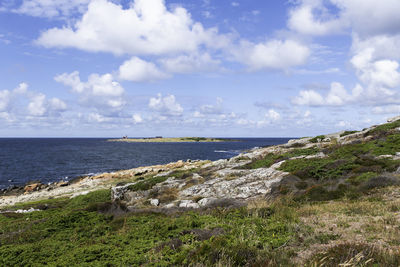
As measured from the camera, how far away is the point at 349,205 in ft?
40.8

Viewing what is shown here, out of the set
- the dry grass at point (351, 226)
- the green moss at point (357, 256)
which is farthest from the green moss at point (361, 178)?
Result: the green moss at point (357, 256)

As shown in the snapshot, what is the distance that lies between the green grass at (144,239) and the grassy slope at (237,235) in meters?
0.03

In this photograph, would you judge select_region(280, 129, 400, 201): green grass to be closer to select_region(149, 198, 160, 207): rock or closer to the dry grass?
the dry grass

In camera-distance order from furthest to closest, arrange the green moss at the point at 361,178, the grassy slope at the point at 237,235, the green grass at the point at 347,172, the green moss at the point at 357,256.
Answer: the green moss at the point at 361,178
the green grass at the point at 347,172
the grassy slope at the point at 237,235
the green moss at the point at 357,256

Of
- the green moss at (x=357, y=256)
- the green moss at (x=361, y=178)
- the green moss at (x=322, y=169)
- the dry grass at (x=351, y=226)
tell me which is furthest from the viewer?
the green moss at (x=322, y=169)

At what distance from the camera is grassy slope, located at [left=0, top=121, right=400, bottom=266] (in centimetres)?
704

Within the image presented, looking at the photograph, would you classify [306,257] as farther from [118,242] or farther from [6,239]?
[6,239]

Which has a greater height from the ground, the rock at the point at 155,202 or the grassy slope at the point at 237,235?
the grassy slope at the point at 237,235

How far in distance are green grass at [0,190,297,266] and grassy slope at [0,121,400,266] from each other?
0.09 feet

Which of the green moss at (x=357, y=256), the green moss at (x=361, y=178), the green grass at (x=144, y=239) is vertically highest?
the green moss at (x=361, y=178)

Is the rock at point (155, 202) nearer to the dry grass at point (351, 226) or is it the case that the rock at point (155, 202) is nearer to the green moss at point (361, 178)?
the dry grass at point (351, 226)

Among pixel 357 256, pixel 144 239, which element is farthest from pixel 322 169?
pixel 144 239

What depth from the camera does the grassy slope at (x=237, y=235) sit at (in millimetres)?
7043

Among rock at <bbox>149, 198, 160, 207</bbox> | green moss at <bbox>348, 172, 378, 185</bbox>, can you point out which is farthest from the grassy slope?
rock at <bbox>149, 198, 160, 207</bbox>
